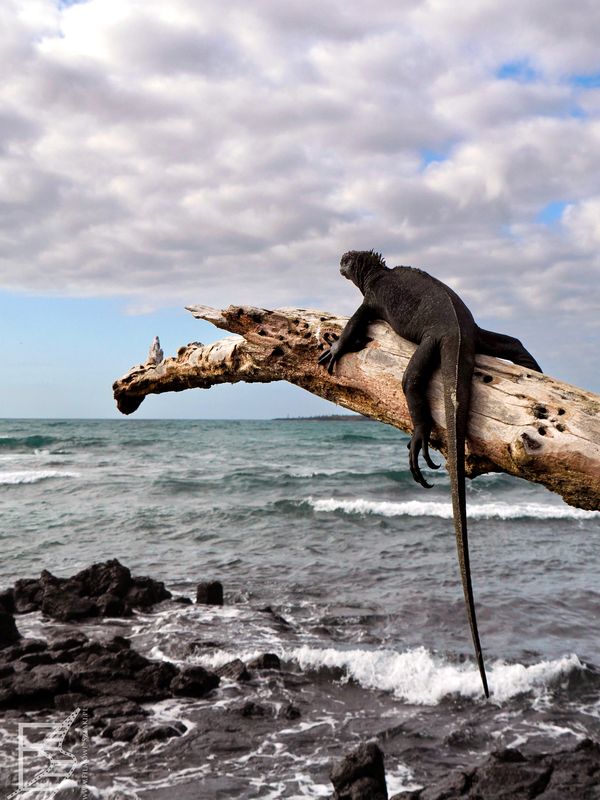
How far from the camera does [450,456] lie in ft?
12.0

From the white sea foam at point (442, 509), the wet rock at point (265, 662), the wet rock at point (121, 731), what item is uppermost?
the white sea foam at point (442, 509)

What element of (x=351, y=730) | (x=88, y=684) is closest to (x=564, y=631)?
(x=351, y=730)

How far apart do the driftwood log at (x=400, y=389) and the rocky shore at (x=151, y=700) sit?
8.67 ft

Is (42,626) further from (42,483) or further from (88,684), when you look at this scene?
(42,483)

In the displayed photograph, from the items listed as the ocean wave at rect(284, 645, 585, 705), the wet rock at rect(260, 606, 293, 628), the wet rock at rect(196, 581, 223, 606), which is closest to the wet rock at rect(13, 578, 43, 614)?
the wet rock at rect(196, 581, 223, 606)

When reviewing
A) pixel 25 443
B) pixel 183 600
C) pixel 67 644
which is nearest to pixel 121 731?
pixel 67 644

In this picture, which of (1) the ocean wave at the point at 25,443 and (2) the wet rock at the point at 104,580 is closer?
(2) the wet rock at the point at 104,580

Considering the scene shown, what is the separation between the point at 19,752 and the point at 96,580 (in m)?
4.79

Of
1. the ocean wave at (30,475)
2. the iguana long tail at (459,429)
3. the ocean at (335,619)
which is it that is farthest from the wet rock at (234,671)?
the ocean wave at (30,475)

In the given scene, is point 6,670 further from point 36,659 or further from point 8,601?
point 8,601

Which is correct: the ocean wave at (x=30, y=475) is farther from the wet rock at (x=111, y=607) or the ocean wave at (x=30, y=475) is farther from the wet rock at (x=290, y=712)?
the wet rock at (x=290, y=712)

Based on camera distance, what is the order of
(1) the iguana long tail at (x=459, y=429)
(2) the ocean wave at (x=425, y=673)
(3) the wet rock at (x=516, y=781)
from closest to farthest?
(1) the iguana long tail at (x=459, y=429)
(3) the wet rock at (x=516, y=781)
(2) the ocean wave at (x=425, y=673)

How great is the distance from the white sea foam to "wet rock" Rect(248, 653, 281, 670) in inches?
460

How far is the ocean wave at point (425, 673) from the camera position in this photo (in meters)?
7.69
